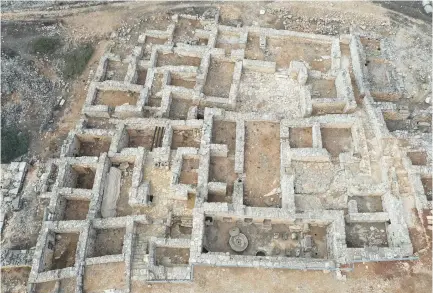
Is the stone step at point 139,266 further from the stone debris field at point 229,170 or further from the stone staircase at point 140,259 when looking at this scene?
the stone debris field at point 229,170

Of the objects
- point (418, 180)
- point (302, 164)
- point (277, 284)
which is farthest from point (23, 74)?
point (418, 180)

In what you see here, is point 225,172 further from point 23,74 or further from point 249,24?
point 23,74

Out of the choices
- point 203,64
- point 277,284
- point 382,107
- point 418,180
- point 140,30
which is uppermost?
point 140,30

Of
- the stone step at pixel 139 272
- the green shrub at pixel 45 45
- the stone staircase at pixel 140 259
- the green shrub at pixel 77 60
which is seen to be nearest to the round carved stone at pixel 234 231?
the stone staircase at pixel 140 259

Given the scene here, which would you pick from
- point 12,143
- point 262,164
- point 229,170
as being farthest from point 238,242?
point 12,143

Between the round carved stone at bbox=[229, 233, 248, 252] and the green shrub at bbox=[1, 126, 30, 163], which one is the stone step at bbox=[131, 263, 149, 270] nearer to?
the round carved stone at bbox=[229, 233, 248, 252]
